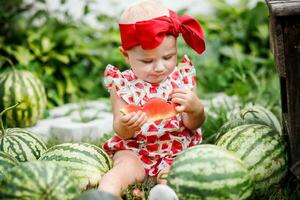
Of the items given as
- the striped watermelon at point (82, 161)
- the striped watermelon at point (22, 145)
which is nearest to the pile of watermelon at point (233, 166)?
the striped watermelon at point (82, 161)

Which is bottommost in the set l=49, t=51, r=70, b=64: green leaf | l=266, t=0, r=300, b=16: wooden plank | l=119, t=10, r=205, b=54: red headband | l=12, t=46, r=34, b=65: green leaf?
l=49, t=51, r=70, b=64: green leaf

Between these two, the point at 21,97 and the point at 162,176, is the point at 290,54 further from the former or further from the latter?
the point at 21,97

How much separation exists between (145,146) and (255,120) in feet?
2.73

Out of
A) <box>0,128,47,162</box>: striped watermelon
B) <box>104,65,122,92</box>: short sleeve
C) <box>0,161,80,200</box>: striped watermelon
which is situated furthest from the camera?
<box>104,65,122,92</box>: short sleeve

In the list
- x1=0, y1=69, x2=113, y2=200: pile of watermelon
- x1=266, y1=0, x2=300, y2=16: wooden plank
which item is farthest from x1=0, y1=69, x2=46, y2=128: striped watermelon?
x1=266, y1=0, x2=300, y2=16: wooden plank

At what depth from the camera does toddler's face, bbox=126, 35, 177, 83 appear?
4211 mm

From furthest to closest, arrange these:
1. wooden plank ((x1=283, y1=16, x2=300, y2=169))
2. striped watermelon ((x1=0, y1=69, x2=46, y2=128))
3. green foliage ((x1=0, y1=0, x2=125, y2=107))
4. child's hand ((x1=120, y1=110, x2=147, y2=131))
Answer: green foliage ((x1=0, y1=0, x2=125, y2=107)) < striped watermelon ((x1=0, y1=69, x2=46, y2=128)) < child's hand ((x1=120, y1=110, x2=147, y2=131)) < wooden plank ((x1=283, y1=16, x2=300, y2=169))

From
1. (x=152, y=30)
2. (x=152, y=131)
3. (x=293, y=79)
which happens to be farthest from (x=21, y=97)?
(x=293, y=79)

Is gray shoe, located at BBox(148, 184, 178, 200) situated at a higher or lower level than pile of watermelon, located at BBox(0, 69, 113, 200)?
lower

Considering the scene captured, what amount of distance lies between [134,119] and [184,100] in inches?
13.6

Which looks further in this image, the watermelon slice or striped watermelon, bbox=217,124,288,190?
the watermelon slice

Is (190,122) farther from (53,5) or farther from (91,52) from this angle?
(53,5)

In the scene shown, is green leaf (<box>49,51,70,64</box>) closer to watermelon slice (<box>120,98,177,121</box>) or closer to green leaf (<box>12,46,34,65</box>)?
green leaf (<box>12,46,34,65</box>)

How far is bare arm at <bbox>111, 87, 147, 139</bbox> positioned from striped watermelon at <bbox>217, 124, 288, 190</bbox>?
54 cm
